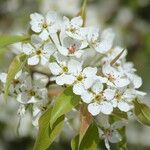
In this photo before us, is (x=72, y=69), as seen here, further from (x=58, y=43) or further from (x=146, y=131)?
(x=146, y=131)

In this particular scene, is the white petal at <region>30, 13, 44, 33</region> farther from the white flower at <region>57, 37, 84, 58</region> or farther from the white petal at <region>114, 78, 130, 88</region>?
the white petal at <region>114, 78, 130, 88</region>

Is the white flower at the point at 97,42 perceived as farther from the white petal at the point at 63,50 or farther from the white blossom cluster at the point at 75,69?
the white petal at the point at 63,50

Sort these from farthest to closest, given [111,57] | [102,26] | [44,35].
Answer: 1. [102,26]
2. [111,57]
3. [44,35]

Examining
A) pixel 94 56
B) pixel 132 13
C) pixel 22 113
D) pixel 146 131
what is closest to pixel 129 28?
pixel 132 13

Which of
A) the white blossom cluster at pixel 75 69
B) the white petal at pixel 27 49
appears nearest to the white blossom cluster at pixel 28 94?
the white blossom cluster at pixel 75 69

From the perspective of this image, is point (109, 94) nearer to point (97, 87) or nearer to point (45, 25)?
point (97, 87)

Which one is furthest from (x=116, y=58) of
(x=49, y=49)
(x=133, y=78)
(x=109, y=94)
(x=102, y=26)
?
(x=102, y=26)
